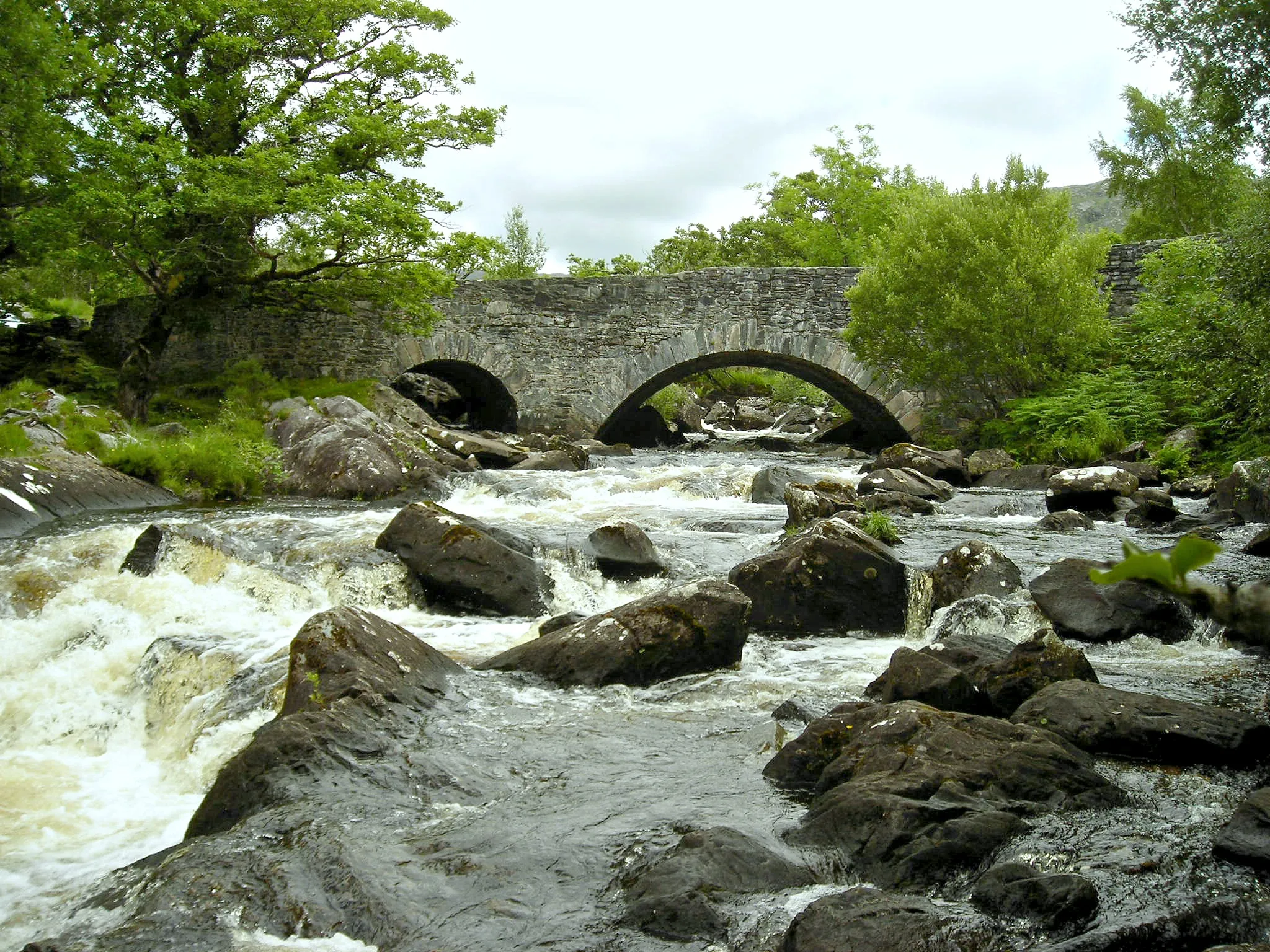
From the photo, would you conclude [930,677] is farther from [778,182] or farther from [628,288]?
[778,182]

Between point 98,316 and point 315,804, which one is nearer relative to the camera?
point 315,804

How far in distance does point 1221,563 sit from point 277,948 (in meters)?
9.24

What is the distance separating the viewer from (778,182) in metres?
45.6

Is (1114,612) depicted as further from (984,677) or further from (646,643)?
(646,643)

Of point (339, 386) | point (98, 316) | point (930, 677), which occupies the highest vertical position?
point (98, 316)

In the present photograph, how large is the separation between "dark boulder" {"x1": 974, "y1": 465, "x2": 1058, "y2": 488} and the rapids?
4887 mm

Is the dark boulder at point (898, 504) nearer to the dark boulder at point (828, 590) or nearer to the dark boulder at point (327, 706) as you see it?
the dark boulder at point (828, 590)

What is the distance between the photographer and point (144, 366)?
62.2 feet

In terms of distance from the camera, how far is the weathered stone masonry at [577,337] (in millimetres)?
23375

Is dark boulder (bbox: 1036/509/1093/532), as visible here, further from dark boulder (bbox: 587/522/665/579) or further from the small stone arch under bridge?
the small stone arch under bridge

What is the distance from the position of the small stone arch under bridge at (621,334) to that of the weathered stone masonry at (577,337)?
3 centimetres

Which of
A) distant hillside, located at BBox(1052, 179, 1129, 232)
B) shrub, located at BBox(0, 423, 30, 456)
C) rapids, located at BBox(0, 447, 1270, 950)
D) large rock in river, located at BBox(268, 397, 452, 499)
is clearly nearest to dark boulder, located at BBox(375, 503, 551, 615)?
rapids, located at BBox(0, 447, 1270, 950)

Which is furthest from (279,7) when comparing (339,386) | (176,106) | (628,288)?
(628,288)

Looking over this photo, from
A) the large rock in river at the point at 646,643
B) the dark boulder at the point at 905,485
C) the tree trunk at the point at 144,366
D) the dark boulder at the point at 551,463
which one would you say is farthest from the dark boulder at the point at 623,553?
the tree trunk at the point at 144,366
